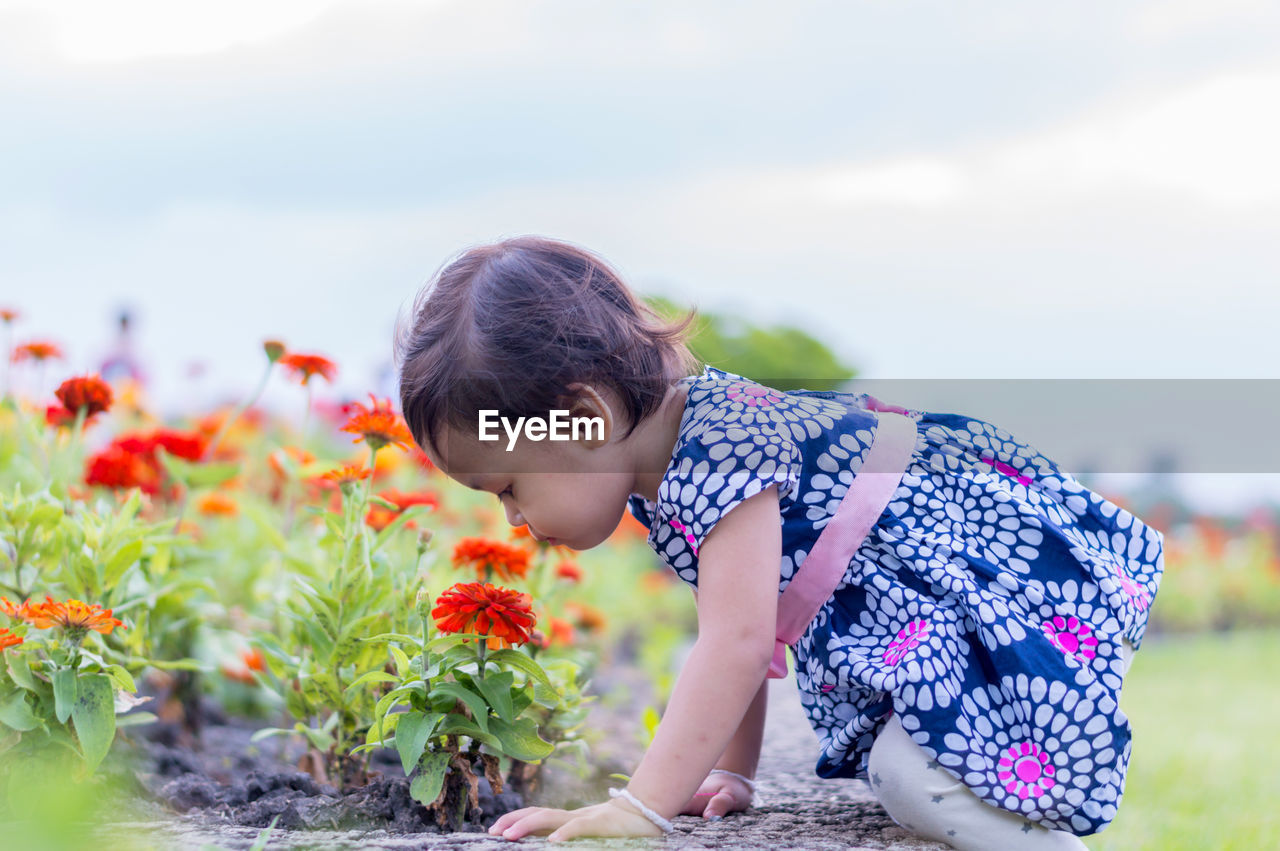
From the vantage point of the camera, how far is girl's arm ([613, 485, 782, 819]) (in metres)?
1.34

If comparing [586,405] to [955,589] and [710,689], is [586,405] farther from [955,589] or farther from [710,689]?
[955,589]

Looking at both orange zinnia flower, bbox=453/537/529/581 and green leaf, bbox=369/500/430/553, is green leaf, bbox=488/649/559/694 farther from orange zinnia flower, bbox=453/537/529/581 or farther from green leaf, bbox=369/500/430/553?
green leaf, bbox=369/500/430/553

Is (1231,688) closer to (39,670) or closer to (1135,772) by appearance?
(1135,772)

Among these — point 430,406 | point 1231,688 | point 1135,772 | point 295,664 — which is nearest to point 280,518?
point 295,664

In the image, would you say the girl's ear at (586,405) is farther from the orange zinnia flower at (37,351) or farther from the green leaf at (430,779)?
the orange zinnia flower at (37,351)

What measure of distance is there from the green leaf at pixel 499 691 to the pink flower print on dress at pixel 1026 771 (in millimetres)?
647

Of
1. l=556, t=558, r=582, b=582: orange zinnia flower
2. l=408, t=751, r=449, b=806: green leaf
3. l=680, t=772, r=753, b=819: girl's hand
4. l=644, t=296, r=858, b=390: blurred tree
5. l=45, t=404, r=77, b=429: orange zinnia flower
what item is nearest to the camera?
l=408, t=751, r=449, b=806: green leaf

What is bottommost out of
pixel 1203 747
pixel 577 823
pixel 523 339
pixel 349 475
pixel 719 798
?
pixel 1203 747

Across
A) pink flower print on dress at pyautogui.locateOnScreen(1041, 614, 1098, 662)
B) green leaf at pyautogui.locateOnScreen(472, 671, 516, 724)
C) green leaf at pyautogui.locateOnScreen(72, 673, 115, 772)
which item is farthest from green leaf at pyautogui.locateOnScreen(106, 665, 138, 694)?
pink flower print on dress at pyautogui.locateOnScreen(1041, 614, 1098, 662)

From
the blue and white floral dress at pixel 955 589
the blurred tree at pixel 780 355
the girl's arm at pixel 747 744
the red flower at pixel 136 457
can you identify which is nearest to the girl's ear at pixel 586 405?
the blue and white floral dress at pixel 955 589

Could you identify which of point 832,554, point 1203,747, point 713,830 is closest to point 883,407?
point 832,554

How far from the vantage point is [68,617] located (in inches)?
58.3

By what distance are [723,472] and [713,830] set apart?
515 millimetres

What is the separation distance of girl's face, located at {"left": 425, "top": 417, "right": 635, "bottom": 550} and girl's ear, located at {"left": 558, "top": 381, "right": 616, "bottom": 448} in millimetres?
13
